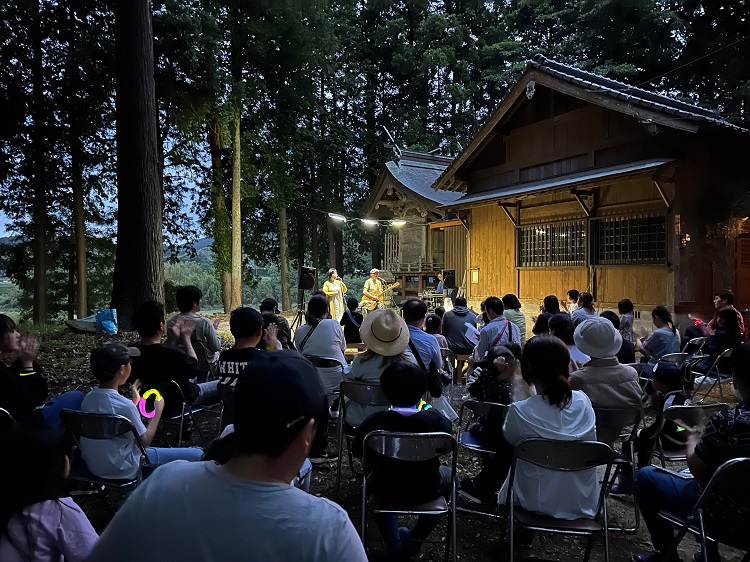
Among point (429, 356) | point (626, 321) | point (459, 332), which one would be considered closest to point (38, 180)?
point (459, 332)

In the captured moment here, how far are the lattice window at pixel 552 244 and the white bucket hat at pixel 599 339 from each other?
8509mm

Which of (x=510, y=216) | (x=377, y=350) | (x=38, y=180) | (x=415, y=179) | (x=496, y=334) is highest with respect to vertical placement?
(x=415, y=179)

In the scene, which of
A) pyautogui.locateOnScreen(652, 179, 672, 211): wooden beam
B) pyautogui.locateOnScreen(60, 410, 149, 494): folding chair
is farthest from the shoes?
pyautogui.locateOnScreen(652, 179, 672, 211): wooden beam

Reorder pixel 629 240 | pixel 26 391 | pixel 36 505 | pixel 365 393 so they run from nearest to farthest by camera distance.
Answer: pixel 36 505 < pixel 26 391 < pixel 365 393 < pixel 629 240

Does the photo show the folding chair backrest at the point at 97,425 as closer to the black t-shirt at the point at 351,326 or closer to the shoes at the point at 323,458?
the shoes at the point at 323,458

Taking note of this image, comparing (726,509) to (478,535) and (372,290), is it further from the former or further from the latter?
(372,290)

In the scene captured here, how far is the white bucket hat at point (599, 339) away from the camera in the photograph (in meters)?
3.46

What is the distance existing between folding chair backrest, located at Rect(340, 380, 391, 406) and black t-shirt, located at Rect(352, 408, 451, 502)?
817 millimetres

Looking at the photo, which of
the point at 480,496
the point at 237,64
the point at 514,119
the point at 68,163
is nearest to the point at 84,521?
the point at 480,496

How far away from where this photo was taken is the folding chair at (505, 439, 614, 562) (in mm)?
2445

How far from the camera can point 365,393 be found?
362 cm

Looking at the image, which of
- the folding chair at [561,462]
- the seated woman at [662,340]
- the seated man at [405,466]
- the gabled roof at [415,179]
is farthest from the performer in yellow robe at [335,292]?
the folding chair at [561,462]

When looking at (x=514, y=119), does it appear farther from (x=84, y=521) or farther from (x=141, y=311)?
(x=84, y=521)

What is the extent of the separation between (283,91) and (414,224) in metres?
7.98
